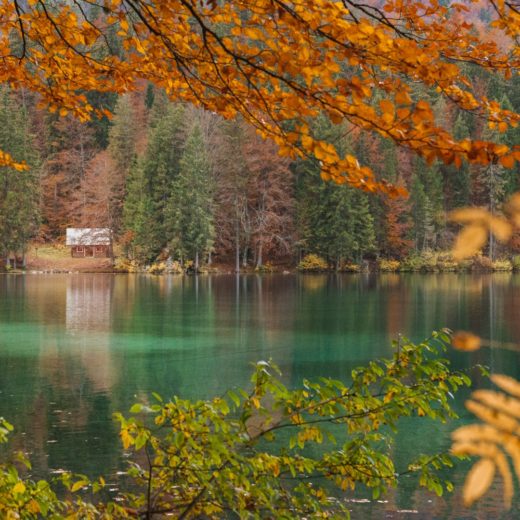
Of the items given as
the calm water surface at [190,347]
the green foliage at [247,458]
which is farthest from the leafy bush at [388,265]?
the green foliage at [247,458]

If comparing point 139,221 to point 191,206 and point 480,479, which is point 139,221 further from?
point 480,479

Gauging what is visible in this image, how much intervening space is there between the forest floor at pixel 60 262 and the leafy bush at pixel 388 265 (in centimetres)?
1751

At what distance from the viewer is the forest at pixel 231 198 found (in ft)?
163

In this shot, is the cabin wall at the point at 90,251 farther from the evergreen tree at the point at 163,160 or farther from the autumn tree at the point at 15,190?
the evergreen tree at the point at 163,160

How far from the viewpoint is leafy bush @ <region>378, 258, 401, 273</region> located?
53625 mm

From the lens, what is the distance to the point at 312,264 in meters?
52.3

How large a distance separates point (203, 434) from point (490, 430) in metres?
2.68

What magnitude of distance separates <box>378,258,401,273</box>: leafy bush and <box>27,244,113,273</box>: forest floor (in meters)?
17.5

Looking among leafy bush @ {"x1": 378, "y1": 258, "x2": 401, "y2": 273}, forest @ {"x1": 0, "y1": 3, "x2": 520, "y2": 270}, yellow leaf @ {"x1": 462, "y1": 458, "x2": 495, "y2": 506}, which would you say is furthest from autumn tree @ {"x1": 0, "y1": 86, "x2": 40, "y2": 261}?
yellow leaf @ {"x1": 462, "y1": 458, "x2": 495, "y2": 506}

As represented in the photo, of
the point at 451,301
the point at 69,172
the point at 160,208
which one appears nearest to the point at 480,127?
the point at 160,208

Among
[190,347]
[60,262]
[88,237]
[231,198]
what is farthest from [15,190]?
A: [190,347]

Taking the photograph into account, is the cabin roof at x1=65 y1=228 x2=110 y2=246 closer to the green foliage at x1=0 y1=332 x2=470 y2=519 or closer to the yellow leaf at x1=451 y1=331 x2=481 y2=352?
the green foliage at x1=0 y1=332 x2=470 y2=519

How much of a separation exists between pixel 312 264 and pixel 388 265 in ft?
17.4

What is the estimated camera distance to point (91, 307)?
2481 cm
